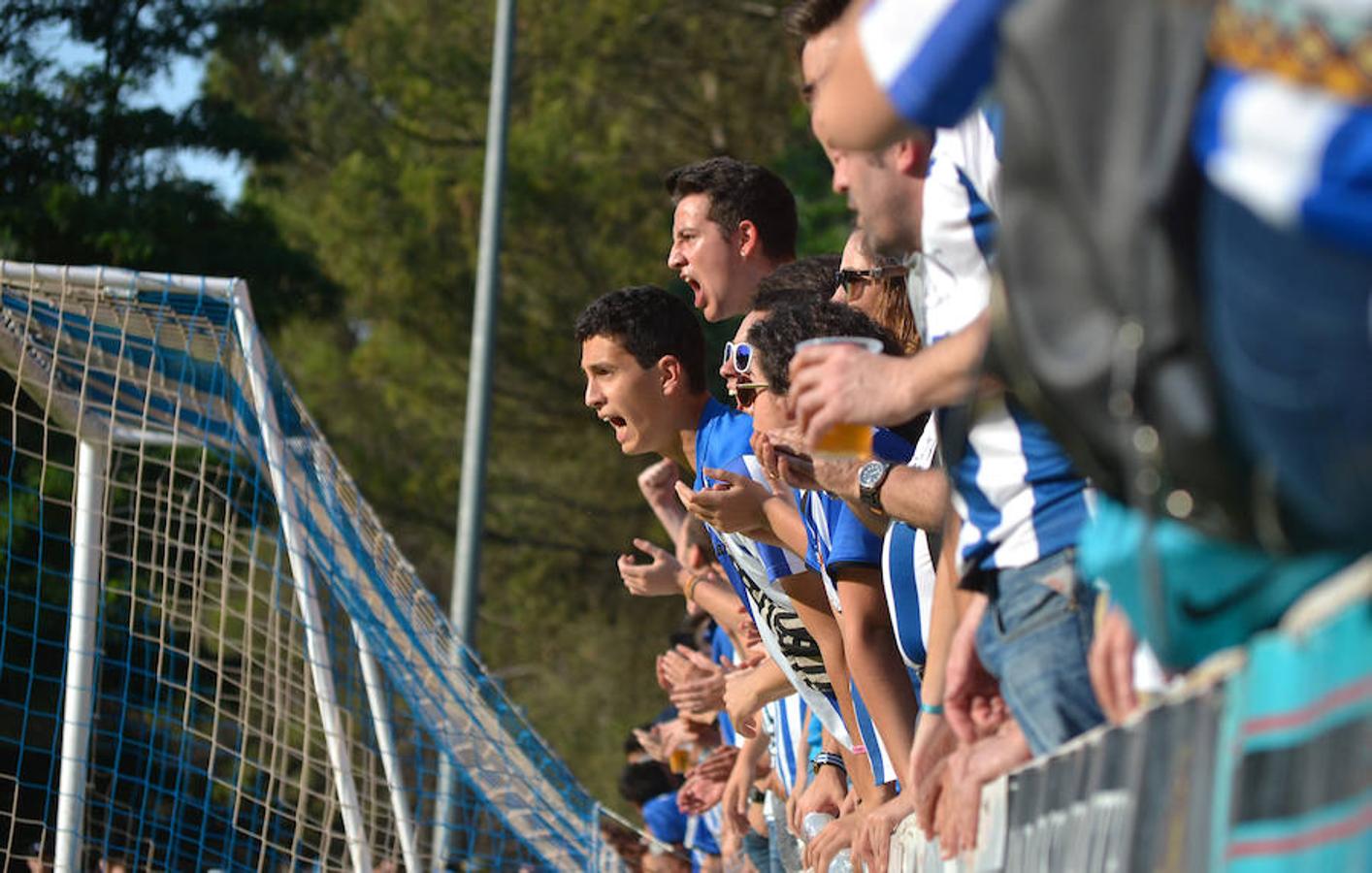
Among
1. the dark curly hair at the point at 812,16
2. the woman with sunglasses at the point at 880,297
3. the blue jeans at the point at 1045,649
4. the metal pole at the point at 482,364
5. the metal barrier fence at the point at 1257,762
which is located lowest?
the metal barrier fence at the point at 1257,762

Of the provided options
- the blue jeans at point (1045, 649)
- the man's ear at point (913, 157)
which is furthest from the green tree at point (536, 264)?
the blue jeans at point (1045, 649)

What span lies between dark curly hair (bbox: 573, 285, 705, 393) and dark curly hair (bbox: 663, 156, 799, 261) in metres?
0.31

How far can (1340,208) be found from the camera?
1782 mm

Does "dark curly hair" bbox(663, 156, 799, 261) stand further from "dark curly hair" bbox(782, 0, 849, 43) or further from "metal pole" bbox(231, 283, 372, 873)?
"metal pole" bbox(231, 283, 372, 873)

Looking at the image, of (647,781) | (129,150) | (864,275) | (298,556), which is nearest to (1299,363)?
(864,275)

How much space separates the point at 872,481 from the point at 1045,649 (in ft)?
2.94

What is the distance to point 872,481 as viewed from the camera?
3.54 m

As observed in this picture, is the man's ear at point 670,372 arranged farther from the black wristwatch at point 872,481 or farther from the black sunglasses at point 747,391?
the black wristwatch at point 872,481

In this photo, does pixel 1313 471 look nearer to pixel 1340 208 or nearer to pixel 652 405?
pixel 1340 208

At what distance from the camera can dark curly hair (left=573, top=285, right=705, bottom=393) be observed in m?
5.52

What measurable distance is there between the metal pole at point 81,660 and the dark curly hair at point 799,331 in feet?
13.9

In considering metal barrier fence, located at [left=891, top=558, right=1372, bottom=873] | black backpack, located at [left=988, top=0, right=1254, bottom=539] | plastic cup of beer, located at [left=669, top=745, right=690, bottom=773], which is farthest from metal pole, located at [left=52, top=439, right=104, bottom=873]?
black backpack, located at [left=988, top=0, right=1254, bottom=539]

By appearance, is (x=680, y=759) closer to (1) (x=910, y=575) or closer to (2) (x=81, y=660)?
(2) (x=81, y=660)

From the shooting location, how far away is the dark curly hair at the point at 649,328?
5.52m
